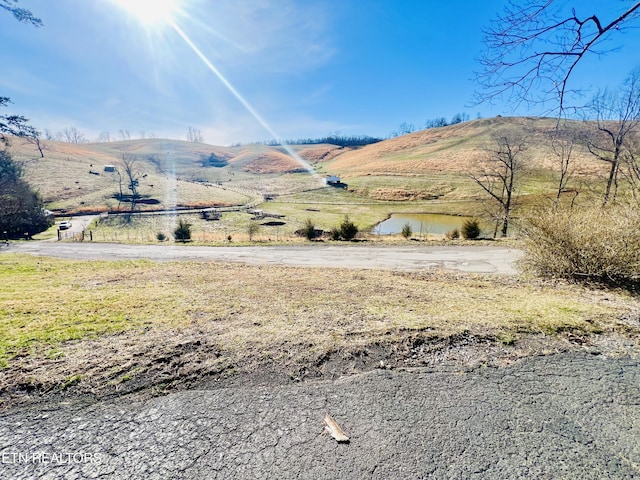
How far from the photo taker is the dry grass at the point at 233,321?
3.27 meters

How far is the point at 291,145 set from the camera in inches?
7042

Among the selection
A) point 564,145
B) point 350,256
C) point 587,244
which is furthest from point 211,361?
point 564,145

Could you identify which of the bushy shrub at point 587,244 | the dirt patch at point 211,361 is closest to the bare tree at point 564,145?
the bushy shrub at point 587,244

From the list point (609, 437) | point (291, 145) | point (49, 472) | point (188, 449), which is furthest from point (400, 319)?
point (291, 145)

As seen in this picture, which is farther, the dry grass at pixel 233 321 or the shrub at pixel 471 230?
the shrub at pixel 471 230

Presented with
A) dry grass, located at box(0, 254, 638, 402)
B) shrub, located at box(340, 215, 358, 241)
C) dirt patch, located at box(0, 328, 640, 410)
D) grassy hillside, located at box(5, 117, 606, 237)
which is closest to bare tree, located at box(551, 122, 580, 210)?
grassy hillside, located at box(5, 117, 606, 237)

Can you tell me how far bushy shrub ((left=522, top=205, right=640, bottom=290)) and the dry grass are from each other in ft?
2.38

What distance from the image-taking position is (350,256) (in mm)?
15578

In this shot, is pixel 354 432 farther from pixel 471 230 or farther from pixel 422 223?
pixel 422 223

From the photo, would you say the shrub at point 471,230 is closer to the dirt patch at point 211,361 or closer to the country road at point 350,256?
the country road at point 350,256

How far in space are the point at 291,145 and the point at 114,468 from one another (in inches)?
7392

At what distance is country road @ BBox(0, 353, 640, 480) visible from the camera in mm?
2045

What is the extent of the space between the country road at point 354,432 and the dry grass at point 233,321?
513 mm

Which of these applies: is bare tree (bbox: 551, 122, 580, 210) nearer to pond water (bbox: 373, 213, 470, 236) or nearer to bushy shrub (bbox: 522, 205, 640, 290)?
bushy shrub (bbox: 522, 205, 640, 290)
